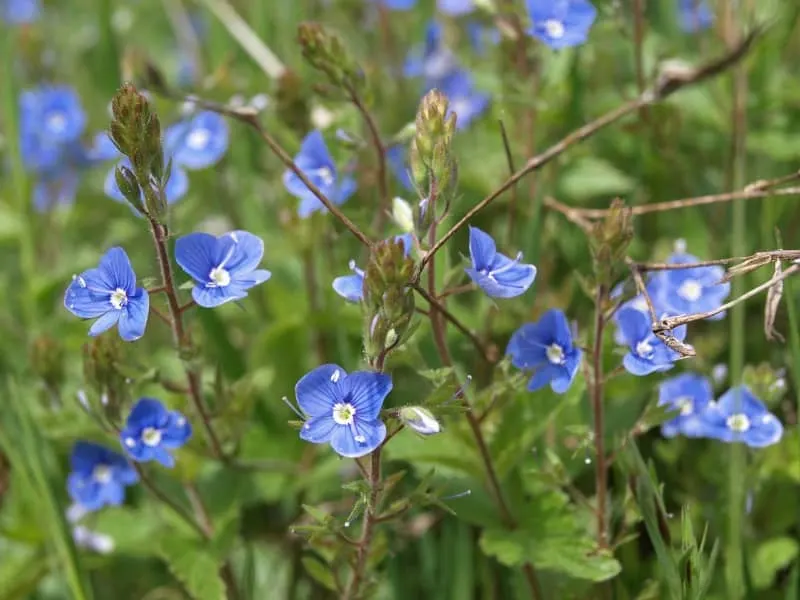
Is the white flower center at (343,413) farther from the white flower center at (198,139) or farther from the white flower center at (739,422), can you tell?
the white flower center at (198,139)

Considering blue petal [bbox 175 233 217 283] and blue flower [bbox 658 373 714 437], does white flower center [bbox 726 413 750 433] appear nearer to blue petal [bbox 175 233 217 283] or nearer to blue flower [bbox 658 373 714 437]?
blue flower [bbox 658 373 714 437]

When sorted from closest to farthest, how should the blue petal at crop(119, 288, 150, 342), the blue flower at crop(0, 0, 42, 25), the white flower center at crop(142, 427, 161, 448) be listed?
the blue petal at crop(119, 288, 150, 342) → the white flower center at crop(142, 427, 161, 448) → the blue flower at crop(0, 0, 42, 25)

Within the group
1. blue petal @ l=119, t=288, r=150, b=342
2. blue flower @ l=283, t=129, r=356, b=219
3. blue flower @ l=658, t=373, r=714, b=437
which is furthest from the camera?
blue flower @ l=283, t=129, r=356, b=219

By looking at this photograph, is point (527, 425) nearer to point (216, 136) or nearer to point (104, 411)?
point (104, 411)

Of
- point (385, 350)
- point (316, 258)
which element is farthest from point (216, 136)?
point (385, 350)

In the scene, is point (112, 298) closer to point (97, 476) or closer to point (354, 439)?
point (354, 439)

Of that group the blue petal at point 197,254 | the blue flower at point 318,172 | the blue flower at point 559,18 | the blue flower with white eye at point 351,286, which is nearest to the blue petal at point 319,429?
the blue flower with white eye at point 351,286

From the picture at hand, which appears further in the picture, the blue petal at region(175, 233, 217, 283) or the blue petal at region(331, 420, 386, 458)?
the blue petal at region(175, 233, 217, 283)

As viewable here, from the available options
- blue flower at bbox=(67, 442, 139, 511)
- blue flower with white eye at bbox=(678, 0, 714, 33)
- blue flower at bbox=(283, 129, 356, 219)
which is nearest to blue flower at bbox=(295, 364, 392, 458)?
blue flower at bbox=(283, 129, 356, 219)
